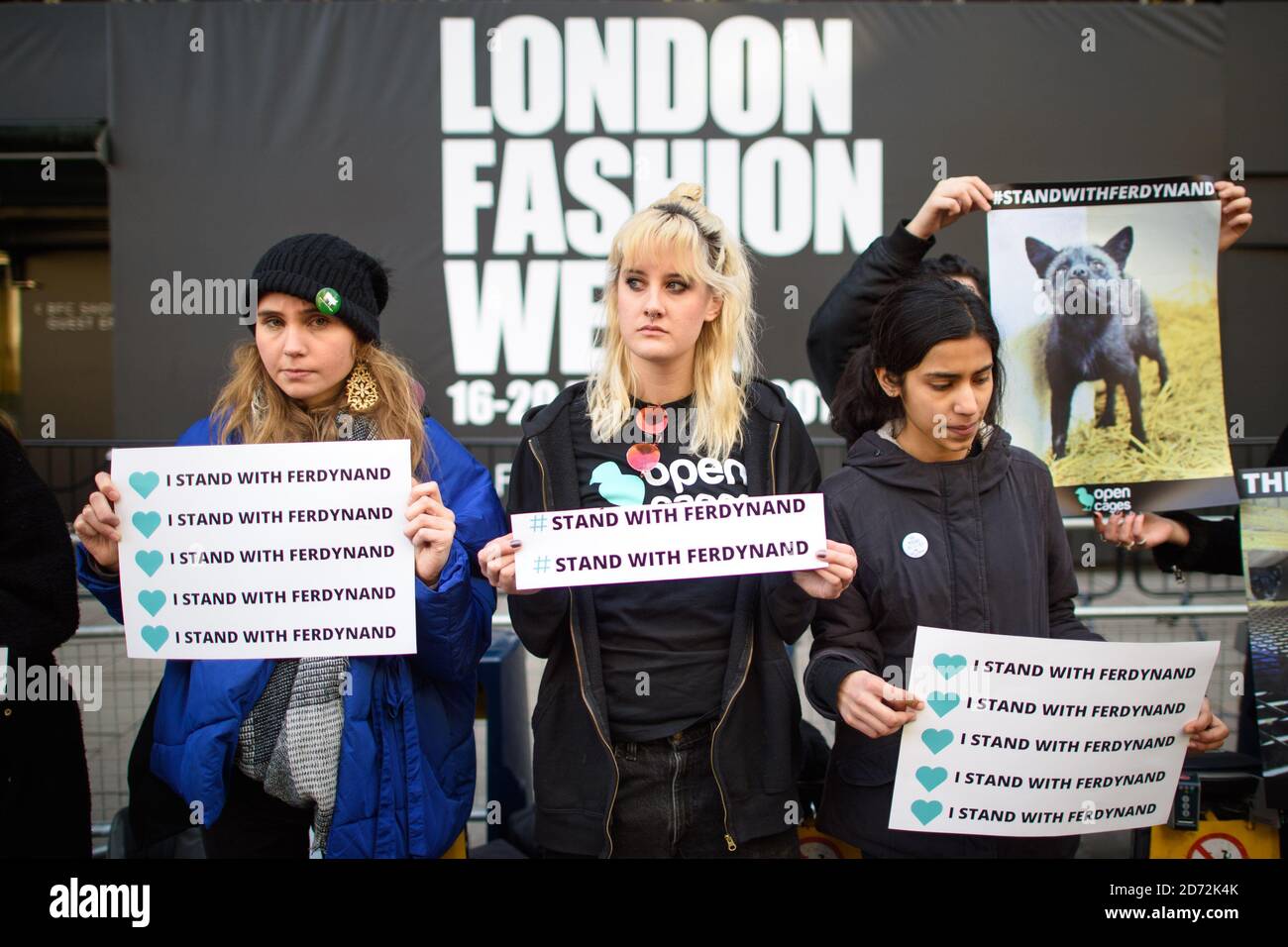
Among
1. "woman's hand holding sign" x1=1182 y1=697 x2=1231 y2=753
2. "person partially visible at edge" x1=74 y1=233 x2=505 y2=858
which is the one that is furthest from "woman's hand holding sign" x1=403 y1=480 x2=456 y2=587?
"woman's hand holding sign" x1=1182 y1=697 x2=1231 y2=753

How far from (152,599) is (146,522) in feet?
0.61

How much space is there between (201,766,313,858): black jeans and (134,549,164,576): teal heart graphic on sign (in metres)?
0.52

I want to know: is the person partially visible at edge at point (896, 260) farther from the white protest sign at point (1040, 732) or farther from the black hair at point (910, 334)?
the white protest sign at point (1040, 732)

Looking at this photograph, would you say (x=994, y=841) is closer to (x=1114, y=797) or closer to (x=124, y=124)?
(x=1114, y=797)

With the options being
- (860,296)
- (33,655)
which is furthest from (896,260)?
(33,655)

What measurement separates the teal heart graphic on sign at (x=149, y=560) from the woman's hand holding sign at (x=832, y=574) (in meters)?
1.54

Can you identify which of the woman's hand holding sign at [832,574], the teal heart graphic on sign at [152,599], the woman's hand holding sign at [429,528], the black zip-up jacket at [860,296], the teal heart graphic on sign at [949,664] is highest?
the black zip-up jacket at [860,296]

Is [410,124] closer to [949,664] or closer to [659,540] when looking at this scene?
[659,540]

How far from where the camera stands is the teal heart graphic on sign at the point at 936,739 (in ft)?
7.93

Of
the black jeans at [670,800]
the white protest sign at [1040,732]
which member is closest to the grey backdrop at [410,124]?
the white protest sign at [1040,732]

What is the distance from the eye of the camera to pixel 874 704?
230cm

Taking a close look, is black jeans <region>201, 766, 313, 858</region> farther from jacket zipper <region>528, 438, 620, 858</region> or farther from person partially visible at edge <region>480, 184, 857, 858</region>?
jacket zipper <region>528, 438, 620, 858</region>

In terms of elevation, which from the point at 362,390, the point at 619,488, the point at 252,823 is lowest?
the point at 252,823

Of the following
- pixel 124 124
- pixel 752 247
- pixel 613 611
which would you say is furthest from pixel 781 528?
pixel 124 124
